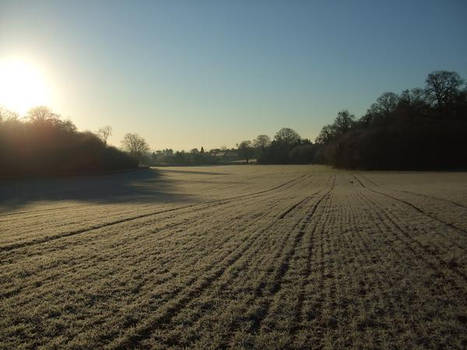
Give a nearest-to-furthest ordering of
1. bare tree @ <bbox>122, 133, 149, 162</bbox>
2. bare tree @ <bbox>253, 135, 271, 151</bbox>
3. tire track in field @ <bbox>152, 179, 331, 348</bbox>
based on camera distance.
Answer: tire track in field @ <bbox>152, 179, 331, 348</bbox> < bare tree @ <bbox>122, 133, 149, 162</bbox> < bare tree @ <bbox>253, 135, 271, 151</bbox>

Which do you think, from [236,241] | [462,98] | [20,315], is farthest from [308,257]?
[462,98]

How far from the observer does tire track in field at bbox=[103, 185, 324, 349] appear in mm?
4788

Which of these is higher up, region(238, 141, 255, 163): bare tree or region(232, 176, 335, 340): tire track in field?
region(238, 141, 255, 163): bare tree

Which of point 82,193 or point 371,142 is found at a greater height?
point 371,142

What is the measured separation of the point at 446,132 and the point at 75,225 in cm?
7072

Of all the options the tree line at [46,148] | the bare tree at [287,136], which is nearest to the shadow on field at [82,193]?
the tree line at [46,148]

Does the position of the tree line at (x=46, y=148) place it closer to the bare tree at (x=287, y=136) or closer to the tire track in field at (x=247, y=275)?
the tire track in field at (x=247, y=275)

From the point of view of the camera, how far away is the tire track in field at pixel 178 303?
15.7 feet

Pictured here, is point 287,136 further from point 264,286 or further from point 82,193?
point 264,286

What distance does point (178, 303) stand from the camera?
5.93 m

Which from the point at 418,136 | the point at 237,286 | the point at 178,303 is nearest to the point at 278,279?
the point at 237,286

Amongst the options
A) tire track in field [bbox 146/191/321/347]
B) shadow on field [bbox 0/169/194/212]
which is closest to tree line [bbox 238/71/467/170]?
shadow on field [bbox 0/169/194/212]

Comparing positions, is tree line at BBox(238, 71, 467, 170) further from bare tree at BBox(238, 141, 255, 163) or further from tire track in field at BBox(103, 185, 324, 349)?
bare tree at BBox(238, 141, 255, 163)

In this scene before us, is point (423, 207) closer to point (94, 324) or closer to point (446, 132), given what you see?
point (94, 324)
